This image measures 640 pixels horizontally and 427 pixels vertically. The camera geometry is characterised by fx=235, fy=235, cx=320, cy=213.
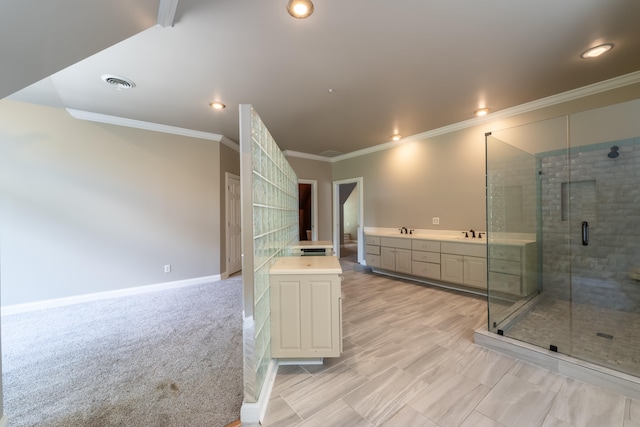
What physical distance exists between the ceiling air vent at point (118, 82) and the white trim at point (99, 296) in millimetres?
2845

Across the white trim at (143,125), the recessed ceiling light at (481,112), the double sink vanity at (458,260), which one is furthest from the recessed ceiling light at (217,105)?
the recessed ceiling light at (481,112)

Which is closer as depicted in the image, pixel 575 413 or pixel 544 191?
pixel 575 413

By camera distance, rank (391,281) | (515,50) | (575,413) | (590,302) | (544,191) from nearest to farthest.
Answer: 1. (575,413)
2. (515,50)
3. (590,302)
4. (544,191)
5. (391,281)

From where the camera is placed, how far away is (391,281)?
13.8ft

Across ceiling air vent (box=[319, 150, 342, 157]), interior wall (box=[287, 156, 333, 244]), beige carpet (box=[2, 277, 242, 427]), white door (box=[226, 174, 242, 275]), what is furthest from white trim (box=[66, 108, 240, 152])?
beige carpet (box=[2, 277, 242, 427])

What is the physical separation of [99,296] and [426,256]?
4.99 m

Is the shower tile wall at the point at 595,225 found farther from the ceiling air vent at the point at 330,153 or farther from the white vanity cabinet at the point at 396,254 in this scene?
the ceiling air vent at the point at 330,153

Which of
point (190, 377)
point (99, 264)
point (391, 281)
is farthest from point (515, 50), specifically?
point (99, 264)

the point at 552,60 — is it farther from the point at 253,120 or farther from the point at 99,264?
the point at 99,264

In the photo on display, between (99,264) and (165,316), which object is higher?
(99,264)

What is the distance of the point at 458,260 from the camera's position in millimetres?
3502

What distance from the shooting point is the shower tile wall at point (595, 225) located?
2.49 meters

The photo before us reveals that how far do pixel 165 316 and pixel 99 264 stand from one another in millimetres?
1547

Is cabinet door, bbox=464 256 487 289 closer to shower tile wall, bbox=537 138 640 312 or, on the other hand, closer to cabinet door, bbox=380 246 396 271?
shower tile wall, bbox=537 138 640 312
